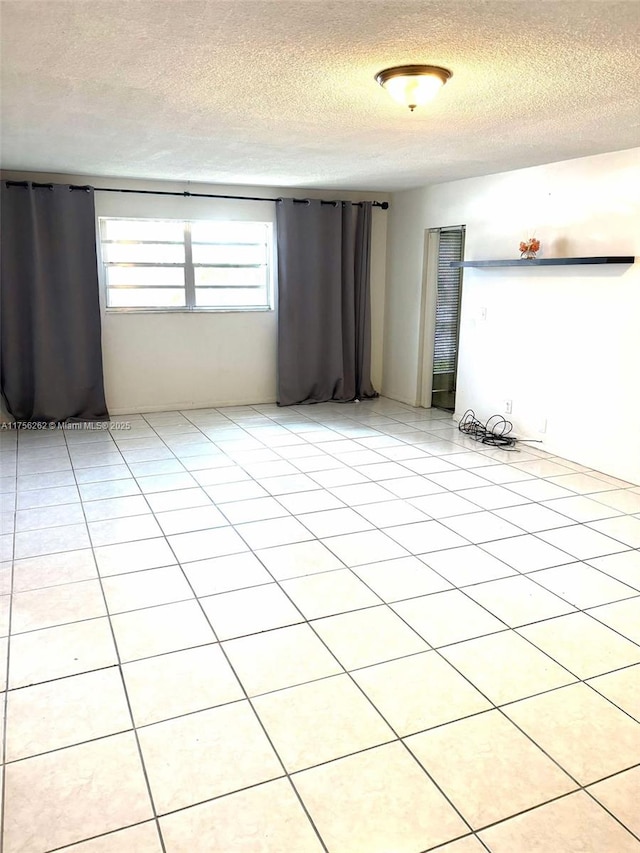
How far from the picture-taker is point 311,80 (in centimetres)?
272

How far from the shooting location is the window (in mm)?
6094

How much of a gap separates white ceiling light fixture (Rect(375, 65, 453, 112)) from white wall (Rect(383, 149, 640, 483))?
81.9 inches

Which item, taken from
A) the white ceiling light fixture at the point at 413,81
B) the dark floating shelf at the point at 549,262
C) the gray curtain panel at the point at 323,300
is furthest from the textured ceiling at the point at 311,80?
the gray curtain panel at the point at 323,300

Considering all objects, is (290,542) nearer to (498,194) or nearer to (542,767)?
(542,767)

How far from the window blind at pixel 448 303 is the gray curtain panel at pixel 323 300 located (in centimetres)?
80

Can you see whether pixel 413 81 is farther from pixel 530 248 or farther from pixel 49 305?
pixel 49 305

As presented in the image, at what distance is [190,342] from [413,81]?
4199mm

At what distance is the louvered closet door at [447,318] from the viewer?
635 centimetres

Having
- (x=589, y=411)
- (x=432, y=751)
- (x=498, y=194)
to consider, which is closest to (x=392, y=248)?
(x=498, y=194)

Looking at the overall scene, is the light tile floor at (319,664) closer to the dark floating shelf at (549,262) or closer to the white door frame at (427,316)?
the dark floating shelf at (549,262)

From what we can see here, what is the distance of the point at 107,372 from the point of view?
6109mm

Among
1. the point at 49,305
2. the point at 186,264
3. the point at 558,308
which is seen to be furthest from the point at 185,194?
the point at 558,308

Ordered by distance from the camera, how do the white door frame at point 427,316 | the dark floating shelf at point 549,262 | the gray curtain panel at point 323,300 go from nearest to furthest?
1. the dark floating shelf at point 549,262
2. the white door frame at point 427,316
3. the gray curtain panel at point 323,300

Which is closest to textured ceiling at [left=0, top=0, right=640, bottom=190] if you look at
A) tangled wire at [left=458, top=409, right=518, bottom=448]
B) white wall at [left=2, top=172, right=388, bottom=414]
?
white wall at [left=2, top=172, right=388, bottom=414]
